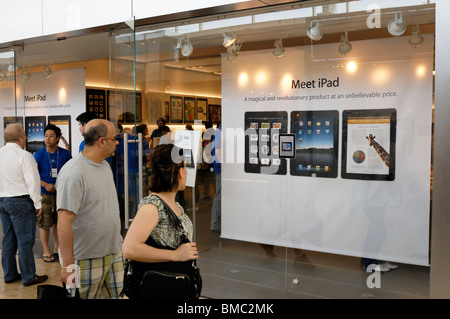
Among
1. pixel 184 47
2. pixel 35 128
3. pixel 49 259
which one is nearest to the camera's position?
pixel 184 47

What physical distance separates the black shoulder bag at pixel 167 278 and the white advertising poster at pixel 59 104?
6945mm

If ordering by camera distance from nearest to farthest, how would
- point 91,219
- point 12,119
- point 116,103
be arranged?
point 91,219
point 116,103
point 12,119

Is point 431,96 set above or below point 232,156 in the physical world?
above

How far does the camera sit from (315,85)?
4668 mm

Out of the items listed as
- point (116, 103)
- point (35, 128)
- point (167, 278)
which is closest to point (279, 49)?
point (116, 103)

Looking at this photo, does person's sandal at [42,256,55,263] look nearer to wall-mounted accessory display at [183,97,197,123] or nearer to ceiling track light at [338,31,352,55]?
wall-mounted accessory display at [183,97,197,123]

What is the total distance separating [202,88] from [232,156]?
2.51 ft

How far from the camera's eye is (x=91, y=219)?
3.33 meters

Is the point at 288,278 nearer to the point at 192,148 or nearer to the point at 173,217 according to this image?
the point at 192,148

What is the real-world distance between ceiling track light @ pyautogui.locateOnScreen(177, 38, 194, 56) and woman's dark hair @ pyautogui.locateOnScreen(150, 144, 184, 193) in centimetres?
268

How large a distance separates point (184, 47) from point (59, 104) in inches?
195

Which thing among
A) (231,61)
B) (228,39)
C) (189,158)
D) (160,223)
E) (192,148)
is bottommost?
(160,223)

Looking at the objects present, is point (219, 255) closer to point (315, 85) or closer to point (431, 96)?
point (315, 85)

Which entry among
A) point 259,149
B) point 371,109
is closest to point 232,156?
point 259,149
